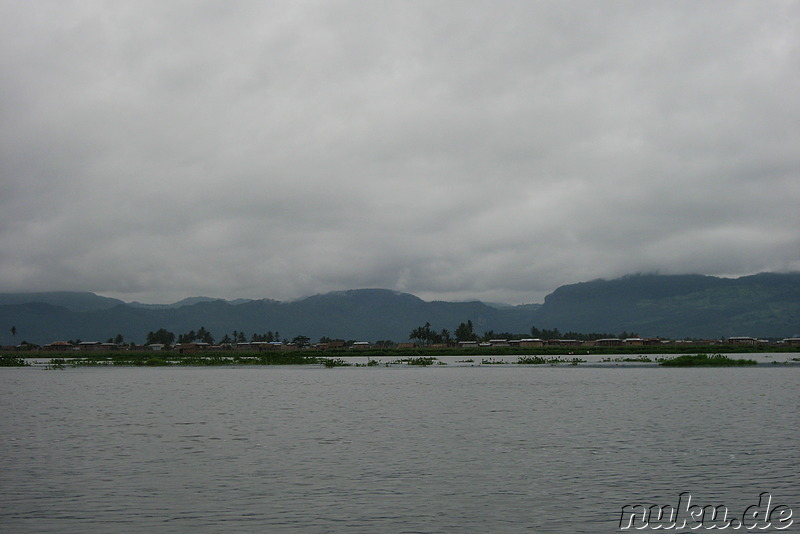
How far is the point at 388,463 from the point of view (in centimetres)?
3919

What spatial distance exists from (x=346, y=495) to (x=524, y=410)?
3697 cm

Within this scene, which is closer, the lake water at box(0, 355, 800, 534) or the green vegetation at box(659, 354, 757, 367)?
the lake water at box(0, 355, 800, 534)

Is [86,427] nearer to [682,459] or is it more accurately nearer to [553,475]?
[553,475]

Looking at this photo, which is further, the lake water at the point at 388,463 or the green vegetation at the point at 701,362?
the green vegetation at the point at 701,362

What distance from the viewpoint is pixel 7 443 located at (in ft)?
156

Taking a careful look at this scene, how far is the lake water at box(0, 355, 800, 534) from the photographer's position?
27.9 m

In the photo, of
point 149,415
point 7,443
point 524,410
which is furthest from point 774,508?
point 149,415

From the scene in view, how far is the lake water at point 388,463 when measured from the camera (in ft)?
91.6

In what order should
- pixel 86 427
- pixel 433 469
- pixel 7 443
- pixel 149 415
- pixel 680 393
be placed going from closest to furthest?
pixel 433 469 < pixel 7 443 < pixel 86 427 < pixel 149 415 < pixel 680 393

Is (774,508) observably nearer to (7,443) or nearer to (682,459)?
(682,459)

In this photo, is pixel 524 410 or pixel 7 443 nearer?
pixel 7 443

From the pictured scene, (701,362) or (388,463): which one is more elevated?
(701,362)

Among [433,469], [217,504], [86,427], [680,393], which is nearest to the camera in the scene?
[217,504]

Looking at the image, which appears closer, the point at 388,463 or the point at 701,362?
the point at 388,463
